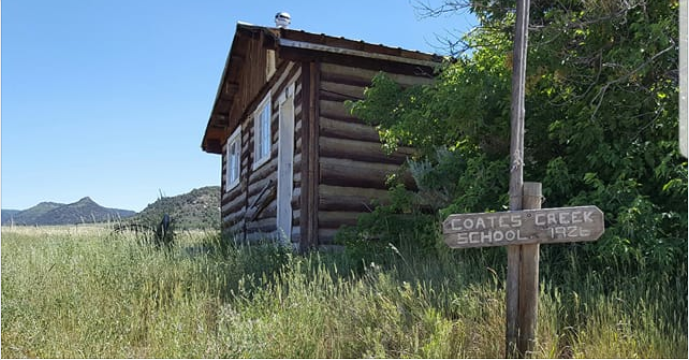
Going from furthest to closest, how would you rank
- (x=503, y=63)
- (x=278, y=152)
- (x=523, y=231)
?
(x=278, y=152)
(x=503, y=63)
(x=523, y=231)

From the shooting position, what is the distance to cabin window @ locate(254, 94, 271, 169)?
11.1 metres

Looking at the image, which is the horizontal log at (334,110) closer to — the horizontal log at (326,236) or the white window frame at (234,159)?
the horizontal log at (326,236)

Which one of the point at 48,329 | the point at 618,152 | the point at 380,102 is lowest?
the point at 48,329

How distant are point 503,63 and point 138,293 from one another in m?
4.54

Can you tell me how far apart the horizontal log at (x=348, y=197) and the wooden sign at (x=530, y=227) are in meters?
4.44

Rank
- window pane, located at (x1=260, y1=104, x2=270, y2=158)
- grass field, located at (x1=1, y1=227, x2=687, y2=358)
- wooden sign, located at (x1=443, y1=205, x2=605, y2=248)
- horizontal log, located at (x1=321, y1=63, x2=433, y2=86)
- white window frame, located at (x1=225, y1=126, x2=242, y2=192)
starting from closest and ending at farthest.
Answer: wooden sign, located at (x1=443, y1=205, x2=605, y2=248) → grass field, located at (x1=1, y1=227, x2=687, y2=358) → horizontal log, located at (x1=321, y1=63, x2=433, y2=86) → window pane, located at (x1=260, y1=104, x2=270, y2=158) → white window frame, located at (x1=225, y1=126, x2=242, y2=192)

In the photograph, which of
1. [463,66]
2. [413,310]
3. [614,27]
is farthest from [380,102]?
[413,310]

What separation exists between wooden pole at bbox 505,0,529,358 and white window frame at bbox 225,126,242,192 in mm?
10464

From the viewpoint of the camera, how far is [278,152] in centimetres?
1005

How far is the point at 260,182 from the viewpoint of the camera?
11.5 metres

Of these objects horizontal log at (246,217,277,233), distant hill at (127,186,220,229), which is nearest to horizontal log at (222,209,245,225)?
horizontal log at (246,217,277,233)

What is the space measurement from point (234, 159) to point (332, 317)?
11139mm

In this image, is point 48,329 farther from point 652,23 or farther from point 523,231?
point 652,23

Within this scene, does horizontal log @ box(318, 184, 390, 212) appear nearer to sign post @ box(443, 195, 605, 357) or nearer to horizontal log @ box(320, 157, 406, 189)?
horizontal log @ box(320, 157, 406, 189)
